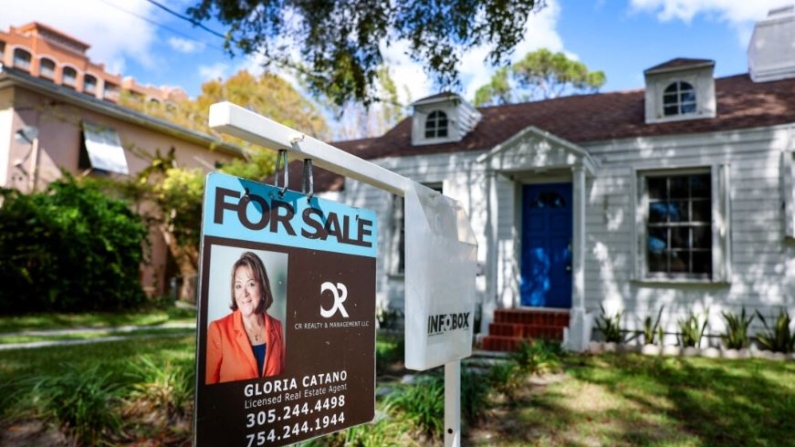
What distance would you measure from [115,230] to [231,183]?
13014 millimetres

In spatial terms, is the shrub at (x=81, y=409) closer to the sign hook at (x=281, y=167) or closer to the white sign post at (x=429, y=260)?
the white sign post at (x=429, y=260)

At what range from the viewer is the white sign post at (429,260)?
1669 mm

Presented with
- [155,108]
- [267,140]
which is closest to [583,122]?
[267,140]

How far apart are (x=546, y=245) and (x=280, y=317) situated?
9.38 meters

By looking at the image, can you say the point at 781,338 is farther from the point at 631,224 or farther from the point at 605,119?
the point at 605,119

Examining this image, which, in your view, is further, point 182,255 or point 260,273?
point 182,255

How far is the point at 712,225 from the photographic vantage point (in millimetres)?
8805

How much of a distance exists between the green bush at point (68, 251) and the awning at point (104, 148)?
176 cm

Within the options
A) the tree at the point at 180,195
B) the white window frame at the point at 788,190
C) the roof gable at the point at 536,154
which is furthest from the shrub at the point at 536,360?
the tree at the point at 180,195

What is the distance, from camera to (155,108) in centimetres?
2672

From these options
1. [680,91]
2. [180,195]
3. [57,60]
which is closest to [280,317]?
[680,91]

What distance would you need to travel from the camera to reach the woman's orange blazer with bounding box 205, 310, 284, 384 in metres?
1.30

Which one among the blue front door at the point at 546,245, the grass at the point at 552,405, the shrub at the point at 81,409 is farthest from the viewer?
the blue front door at the point at 546,245

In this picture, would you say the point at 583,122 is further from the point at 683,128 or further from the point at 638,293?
the point at 638,293
